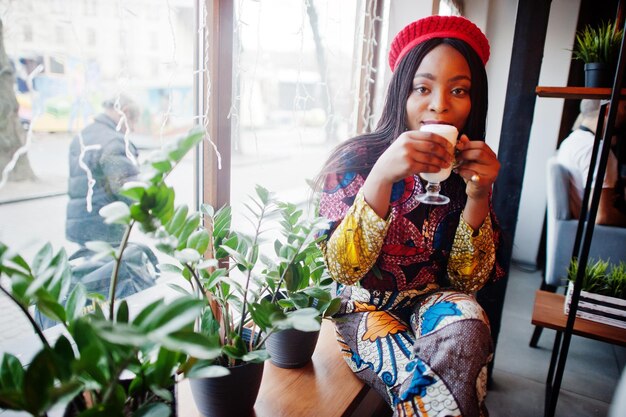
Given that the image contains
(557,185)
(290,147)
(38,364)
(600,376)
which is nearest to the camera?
(38,364)

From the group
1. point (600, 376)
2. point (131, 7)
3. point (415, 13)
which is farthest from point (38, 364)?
point (600, 376)

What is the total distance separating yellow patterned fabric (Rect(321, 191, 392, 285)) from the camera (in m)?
0.98

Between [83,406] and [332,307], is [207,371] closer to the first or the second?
[83,406]

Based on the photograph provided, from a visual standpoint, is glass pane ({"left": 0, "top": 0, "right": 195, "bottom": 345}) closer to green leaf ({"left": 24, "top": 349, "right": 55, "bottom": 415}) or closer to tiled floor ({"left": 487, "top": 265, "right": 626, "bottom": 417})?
green leaf ({"left": 24, "top": 349, "right": 55, "bottom": 415})

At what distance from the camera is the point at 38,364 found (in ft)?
1.44

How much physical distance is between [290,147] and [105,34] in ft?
2.67

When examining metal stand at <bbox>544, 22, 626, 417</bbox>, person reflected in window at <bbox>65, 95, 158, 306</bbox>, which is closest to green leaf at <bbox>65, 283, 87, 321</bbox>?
person reflected in window at <bbox>65, 95, 158, 306</bbox>

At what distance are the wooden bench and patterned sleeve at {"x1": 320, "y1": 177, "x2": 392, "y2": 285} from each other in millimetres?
302

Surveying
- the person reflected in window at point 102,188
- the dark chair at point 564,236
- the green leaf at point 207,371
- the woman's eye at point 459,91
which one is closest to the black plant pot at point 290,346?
the person reflected in window at point 102,188

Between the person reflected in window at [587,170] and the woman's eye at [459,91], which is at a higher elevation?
Answer: the woman's eye at [459,91]

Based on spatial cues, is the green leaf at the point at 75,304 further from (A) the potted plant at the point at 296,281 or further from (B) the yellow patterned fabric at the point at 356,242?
(B) the yellow patterned fabric at the point at 356,242

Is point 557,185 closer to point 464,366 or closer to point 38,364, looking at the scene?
point 464,366

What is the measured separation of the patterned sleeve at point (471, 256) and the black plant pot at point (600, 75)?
0.80 m

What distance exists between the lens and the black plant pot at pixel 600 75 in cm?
147
